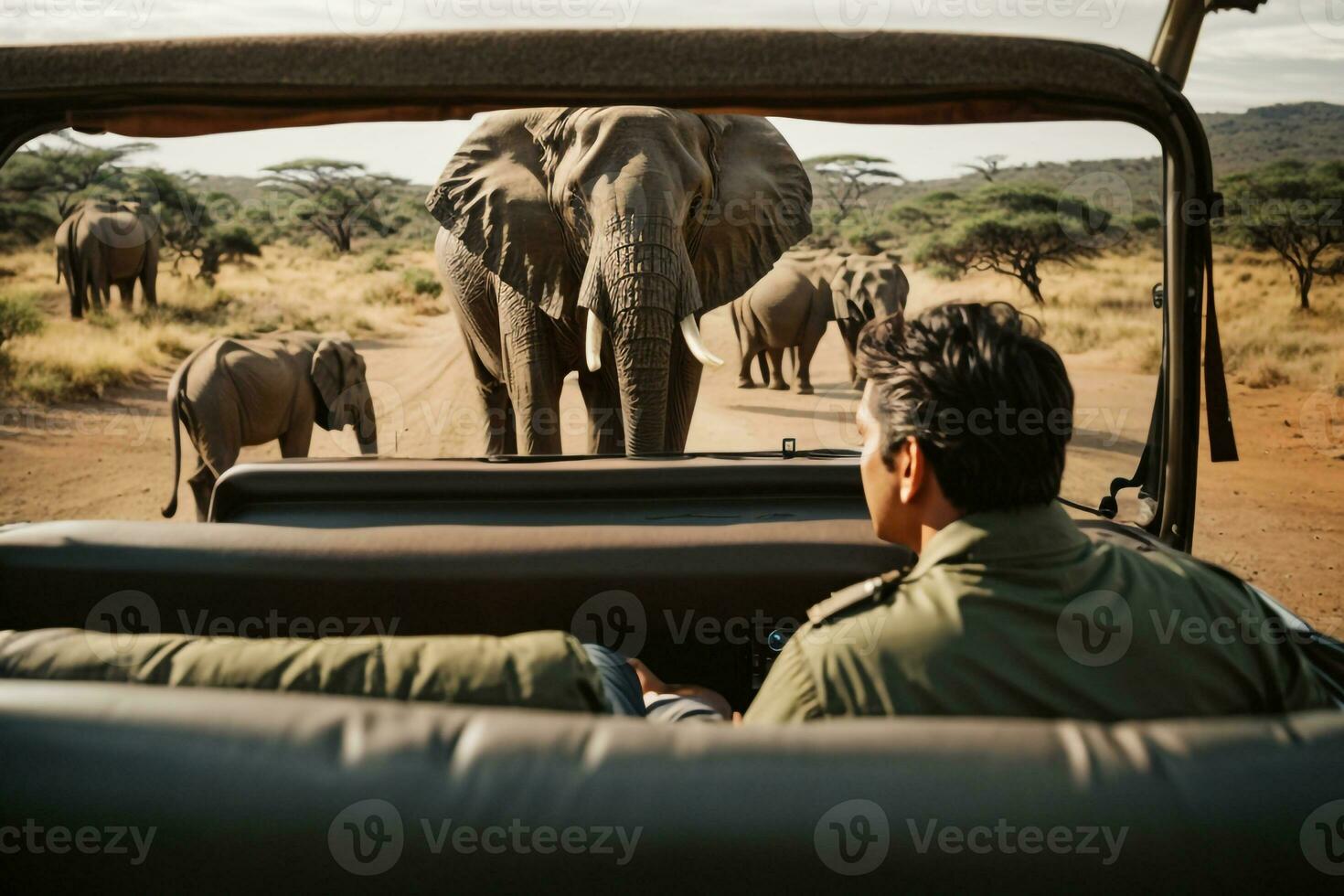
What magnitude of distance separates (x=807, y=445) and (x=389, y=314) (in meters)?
15.3

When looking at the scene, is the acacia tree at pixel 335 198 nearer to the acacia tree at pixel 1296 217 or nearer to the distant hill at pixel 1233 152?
the distant hill at pixel 1233 152

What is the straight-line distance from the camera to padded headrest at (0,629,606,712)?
1222 mm

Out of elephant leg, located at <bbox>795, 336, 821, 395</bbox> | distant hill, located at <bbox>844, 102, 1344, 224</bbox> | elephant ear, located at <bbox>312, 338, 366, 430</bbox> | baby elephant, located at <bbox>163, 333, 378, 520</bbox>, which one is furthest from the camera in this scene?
distant hill, located at <bbox>844, 102, 1344, 224</bbox>

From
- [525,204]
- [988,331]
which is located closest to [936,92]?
[988,331]

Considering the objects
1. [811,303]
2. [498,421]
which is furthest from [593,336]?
[811,303]

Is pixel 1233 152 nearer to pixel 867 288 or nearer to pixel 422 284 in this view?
pixel 422 284

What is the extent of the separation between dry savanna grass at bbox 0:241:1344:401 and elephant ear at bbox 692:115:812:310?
99.1 inches

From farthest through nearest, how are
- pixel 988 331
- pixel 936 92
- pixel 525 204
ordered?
1. pixel 525 204
2. pixel 936 92
3. pixel 988 331

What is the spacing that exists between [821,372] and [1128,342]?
4.89 m

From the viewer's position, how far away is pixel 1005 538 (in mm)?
1440

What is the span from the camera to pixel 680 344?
19.3 ft

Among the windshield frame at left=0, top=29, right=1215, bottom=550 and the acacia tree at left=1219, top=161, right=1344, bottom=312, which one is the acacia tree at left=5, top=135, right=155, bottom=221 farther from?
the windshield frame at left=0, top=29, right=1215, bottom=550

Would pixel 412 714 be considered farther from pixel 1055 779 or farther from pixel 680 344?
pixel 680 344

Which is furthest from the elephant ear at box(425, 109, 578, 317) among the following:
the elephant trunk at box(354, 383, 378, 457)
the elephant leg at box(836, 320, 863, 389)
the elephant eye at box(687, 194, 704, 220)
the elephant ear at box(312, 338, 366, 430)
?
the elephant leg at box(836, 320, 863, 389)
